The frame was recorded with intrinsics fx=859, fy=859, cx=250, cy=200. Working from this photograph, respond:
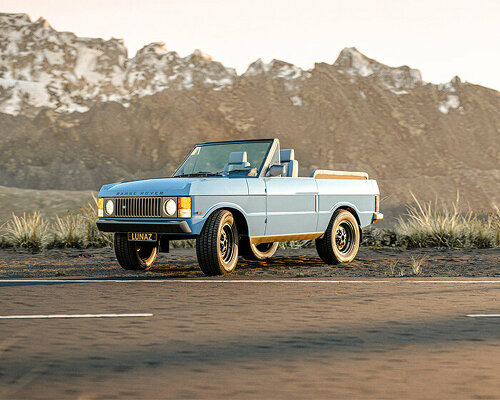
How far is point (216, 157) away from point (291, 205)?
1522 mm

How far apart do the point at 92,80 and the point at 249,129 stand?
25.6 m

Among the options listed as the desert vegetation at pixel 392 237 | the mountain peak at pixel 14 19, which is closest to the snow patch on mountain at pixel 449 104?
the mountain peak at pixel 14 19

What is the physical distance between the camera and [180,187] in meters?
12.6

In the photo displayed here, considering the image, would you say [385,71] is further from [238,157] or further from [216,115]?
[238,157]

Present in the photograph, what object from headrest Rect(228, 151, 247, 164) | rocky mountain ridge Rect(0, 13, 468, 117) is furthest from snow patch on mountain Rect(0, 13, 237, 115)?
headrest Rect(228, 151, 247, 164)

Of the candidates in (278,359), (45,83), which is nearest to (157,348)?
(278,359)

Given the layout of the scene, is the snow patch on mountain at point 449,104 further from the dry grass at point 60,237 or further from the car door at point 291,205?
the car door at point 291,205

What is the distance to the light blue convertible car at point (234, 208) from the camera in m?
12.6

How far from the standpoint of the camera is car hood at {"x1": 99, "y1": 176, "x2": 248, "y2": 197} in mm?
12547

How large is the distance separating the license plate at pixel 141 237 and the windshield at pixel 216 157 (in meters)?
1.59

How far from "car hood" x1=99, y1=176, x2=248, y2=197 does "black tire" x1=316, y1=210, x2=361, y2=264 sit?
252cm

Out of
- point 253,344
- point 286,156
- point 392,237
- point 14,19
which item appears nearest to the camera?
point 253,344

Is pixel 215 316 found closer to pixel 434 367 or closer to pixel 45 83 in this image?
pixel 434 367

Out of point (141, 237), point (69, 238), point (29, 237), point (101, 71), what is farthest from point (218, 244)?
point (101, 71)
